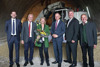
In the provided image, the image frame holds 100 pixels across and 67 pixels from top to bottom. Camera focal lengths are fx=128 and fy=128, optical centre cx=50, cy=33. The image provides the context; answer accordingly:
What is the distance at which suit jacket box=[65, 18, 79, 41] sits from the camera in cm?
325

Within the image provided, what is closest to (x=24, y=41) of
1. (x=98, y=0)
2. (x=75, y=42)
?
(x=75, y=42)

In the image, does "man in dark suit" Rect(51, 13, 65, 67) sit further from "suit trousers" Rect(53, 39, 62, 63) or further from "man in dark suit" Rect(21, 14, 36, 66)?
"man in dark suit" Rect(21, 14, 36, 66)

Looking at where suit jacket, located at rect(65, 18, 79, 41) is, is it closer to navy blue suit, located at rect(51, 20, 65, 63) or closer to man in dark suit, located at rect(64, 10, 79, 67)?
man in dark suit, located at rect(64, 10, 79, 67)

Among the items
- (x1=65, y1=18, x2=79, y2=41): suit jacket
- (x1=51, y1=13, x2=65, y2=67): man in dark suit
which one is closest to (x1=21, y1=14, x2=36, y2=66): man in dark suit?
(x1=51, y1=13, x2=65, y2=67): man in dark suit

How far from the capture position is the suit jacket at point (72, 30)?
3.25 metres

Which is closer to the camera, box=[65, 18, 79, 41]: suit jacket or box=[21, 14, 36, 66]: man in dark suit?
box=[65, 18, 79, 41]: suit jacket

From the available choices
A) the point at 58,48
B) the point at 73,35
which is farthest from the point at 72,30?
the point at 58,48

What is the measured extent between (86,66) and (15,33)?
2.01m

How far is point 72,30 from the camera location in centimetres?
332

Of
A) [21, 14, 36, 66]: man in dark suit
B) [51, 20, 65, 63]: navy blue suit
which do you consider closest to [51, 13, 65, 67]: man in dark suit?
[51, 20, 65, 63]: navy blue suit

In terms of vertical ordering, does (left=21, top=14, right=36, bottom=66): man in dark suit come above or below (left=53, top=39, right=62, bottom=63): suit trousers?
above

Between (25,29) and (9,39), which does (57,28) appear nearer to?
(25,29)

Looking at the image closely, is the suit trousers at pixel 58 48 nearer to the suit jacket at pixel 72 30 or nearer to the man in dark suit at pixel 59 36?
the man in dark suit at pixel 59 36

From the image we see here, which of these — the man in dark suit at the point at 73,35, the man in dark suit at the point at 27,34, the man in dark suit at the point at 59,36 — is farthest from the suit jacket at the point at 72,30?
the man in dark suit at the point at 27,34
